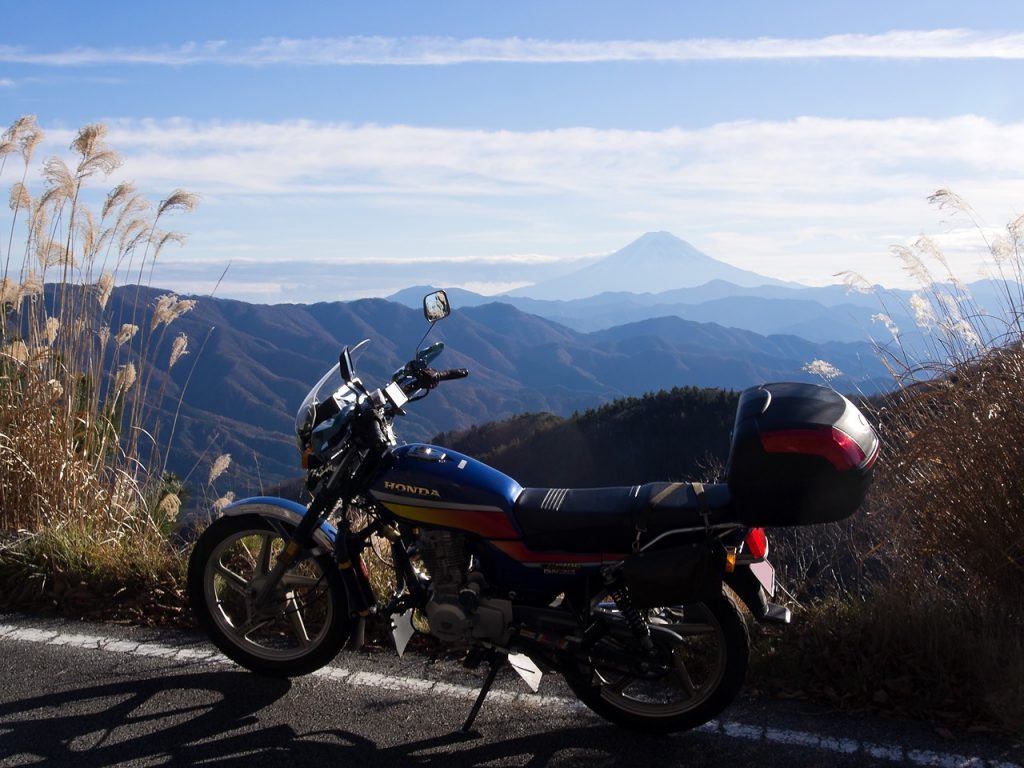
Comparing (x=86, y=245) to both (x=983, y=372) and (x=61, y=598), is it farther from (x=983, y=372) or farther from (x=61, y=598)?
(x=983, y=372)

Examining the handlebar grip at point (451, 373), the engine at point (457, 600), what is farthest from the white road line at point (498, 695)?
the handlebar grip at point (451, 373)

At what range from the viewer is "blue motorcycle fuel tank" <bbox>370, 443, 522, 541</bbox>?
11.1 feet

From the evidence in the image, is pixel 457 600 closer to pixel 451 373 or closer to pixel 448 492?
pixel 448 492

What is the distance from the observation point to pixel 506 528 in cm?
337

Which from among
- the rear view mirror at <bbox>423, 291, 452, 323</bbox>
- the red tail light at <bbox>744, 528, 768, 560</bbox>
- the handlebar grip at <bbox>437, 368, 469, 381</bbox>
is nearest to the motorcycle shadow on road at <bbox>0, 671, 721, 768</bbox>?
the red tail light at <bbox>744, 528, 768, 560</bbox>

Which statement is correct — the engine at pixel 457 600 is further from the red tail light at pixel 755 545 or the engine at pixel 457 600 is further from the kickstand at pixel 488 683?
the red tail light at pixel 755 545

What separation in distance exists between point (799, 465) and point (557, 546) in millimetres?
862

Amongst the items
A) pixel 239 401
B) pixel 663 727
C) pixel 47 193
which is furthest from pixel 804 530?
pixel 239 401

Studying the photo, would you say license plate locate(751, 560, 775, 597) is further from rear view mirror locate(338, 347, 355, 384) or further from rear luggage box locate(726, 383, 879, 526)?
rear view mirror locate(338, 347, 355, 384)

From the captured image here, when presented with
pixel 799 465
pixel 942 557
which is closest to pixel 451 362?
pixel 942 557

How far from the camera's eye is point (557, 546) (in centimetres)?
332

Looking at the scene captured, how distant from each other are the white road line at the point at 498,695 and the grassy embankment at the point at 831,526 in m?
0.28

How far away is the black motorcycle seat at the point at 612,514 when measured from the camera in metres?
3.17

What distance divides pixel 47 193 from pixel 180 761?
4.43 meters
